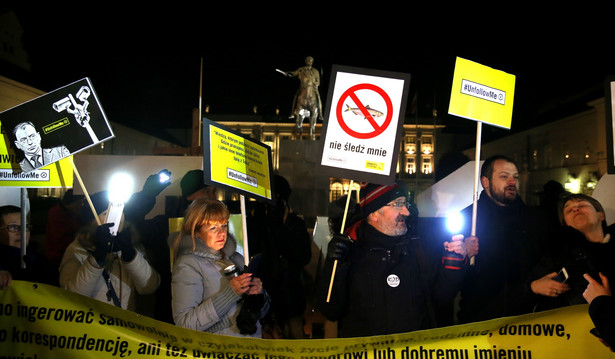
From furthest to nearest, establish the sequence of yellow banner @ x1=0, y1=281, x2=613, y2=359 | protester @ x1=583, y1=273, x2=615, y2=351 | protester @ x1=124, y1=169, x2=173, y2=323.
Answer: protester @ x1=124, y1=169, x2=173, y2=323
yellow banner @ x1=0, y1=281, x2=613, y2=359
protester @ x1=583, y1=273, x2=615, y2=351

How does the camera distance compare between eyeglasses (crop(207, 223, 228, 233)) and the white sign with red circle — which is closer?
eyeglasses (crop(207, 223, 228, 233))

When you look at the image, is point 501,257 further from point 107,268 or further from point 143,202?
point 143,202

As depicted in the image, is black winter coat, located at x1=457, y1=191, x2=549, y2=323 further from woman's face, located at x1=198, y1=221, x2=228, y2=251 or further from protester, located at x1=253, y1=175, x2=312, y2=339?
woman's face, located at x1=198, y1=221, x2=228, y2=251

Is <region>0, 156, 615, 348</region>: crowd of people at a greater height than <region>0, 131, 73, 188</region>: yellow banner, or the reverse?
<region>0, 131, 73, 188</region>: yellow banner

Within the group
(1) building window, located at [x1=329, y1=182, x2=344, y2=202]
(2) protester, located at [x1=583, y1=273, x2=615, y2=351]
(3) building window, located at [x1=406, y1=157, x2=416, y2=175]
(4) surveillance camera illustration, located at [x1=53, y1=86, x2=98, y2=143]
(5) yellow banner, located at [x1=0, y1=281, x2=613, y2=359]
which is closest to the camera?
(2) protester, located at [x1=583, y1=273, x2=615, y2=351]

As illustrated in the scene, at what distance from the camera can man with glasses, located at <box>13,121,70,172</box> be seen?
3.47 m

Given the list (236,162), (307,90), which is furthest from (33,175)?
(307,90)

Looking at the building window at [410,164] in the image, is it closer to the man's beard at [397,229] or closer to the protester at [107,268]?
the man's beard at [397,229]

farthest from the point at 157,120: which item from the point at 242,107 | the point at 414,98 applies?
the point at 414,98

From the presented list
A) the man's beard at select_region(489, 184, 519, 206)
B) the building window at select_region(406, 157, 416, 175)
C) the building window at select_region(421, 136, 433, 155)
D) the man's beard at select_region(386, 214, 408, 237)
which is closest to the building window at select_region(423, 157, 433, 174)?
the building window at select_region(421, 136, 433, 155)

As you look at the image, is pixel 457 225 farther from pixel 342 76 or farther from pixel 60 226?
pixel 60 226

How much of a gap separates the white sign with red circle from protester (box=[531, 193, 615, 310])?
1.12 metres

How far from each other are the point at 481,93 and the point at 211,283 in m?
2.22

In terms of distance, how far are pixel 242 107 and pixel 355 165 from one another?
6326 cm
